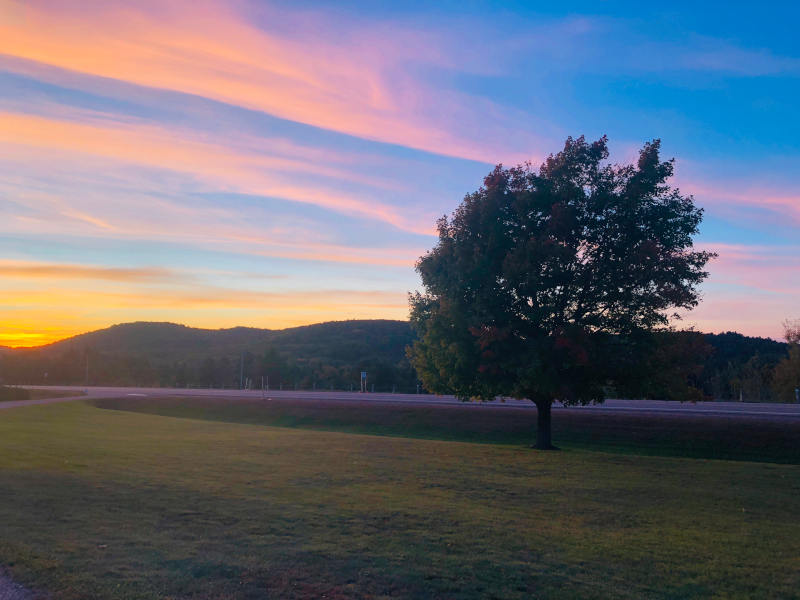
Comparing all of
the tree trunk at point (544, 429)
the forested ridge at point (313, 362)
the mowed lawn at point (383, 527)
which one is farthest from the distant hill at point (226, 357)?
the mowed lawn at point (383, 527)

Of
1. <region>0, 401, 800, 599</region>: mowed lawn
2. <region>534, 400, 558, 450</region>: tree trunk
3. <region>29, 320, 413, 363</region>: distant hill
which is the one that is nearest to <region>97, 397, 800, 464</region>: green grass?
<region>534, 400, 558, 450</region>: tree trunk

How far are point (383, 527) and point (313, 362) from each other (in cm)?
11278

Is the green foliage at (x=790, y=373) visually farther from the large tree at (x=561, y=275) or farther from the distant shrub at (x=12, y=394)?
the distant shrub at (x=12, y=394)

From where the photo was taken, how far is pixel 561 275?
2119 cm

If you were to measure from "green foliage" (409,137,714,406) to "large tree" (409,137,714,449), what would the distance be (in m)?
0.03

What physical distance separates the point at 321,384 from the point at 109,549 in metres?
78.4

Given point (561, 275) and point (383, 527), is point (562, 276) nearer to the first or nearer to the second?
point (561, 275)

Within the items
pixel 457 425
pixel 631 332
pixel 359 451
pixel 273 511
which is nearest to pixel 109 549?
pixel 273 511

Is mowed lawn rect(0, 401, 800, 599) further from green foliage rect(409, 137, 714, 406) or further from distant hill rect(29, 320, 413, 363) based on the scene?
distant hill rect(29, 320, 413, 363)

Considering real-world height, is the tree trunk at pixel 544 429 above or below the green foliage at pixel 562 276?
below

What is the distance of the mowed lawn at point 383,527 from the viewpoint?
25.5ft

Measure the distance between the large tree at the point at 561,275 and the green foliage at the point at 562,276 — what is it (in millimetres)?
33

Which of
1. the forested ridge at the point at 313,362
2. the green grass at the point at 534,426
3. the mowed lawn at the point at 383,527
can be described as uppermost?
the forested ridge at the point at 313,362

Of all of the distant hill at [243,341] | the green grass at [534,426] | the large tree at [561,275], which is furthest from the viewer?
the distant hill at [243,341]
